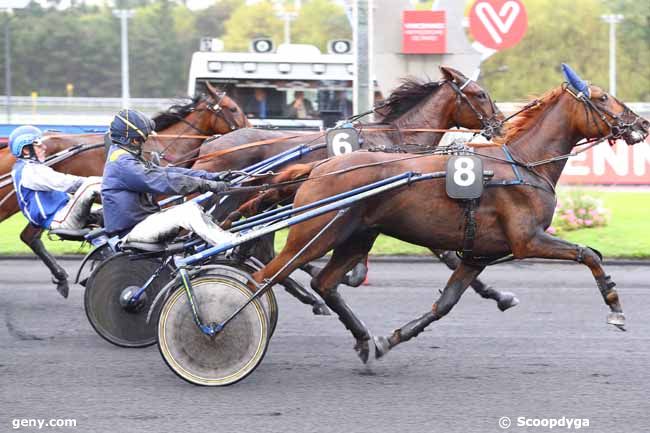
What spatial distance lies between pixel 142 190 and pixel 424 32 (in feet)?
26.4

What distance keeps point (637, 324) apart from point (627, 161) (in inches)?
335

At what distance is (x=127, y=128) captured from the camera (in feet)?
21.4

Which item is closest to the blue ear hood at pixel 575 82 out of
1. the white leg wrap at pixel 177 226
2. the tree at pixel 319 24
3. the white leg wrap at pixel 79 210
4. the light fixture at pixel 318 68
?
the white leg wrap at pixel 177 226

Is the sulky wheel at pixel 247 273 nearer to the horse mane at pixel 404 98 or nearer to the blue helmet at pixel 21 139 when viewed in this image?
the blue helmet at pixel 21 139

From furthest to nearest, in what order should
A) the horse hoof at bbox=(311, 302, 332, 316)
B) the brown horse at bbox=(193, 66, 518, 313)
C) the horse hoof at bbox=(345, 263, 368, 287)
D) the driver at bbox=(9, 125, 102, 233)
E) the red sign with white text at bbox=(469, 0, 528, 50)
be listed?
the red sign with white text at bbox=(469, 0, 528, 50) < the brown horse at bbox=(193, 66, 518, 313) < the horse hoof at bbox=(345, 263, 368, 287) < the horse hoof at bbox=(311, 302, 332, 316) < the driver at bbox=(9, 125, 102, 233)

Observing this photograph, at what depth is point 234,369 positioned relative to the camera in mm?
6094

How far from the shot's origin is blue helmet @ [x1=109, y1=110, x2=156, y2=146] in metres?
6.54

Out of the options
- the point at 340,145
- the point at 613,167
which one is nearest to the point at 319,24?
the point at 613,167

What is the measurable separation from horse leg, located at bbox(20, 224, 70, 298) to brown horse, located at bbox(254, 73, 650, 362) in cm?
308

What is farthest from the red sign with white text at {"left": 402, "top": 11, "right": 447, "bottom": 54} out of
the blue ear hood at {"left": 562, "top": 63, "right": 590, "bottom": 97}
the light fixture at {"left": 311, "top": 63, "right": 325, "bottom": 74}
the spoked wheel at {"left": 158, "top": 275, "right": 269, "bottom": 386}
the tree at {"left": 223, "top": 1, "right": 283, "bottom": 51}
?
the tree at {"left": 223, "top": 1, "right": 283, "bottom": 51}

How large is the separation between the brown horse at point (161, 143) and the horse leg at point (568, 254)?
3.62 meters

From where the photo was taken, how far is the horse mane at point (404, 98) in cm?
892

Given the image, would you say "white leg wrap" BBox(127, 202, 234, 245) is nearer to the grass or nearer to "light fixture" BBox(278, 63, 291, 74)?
the grass

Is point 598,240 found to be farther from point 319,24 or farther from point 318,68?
point 319,24
